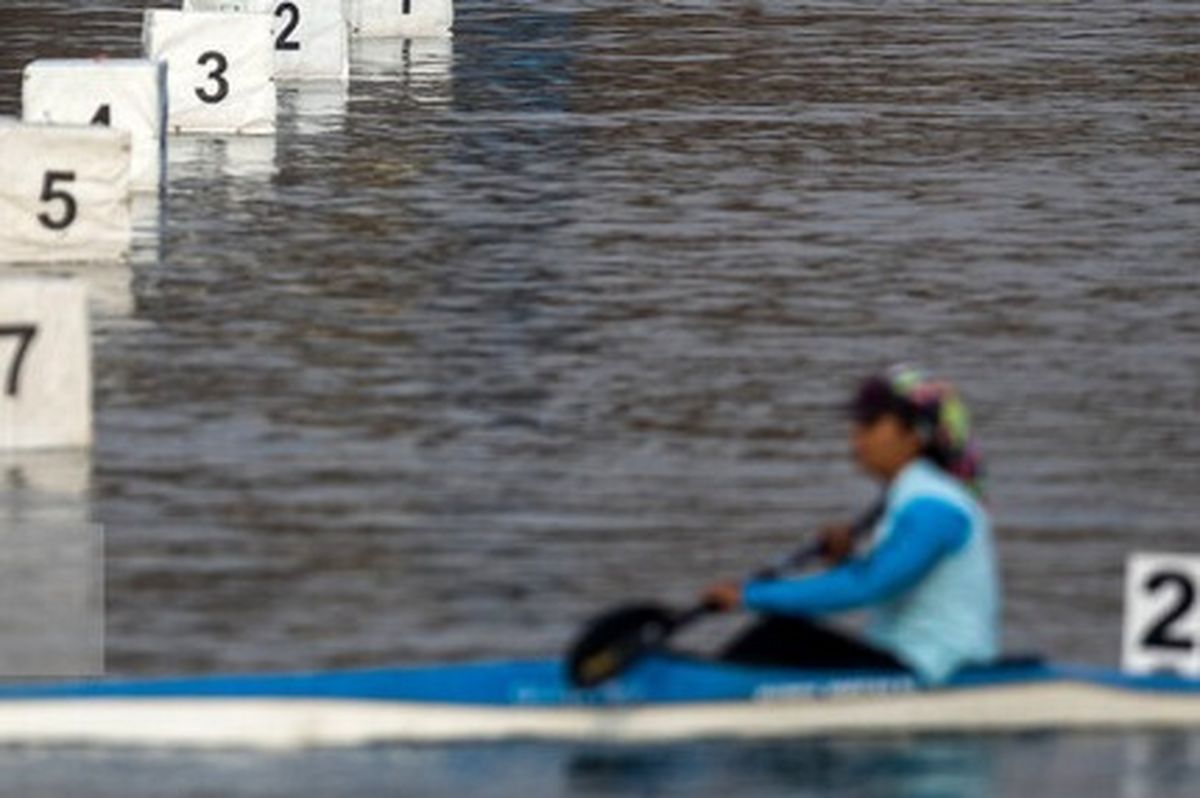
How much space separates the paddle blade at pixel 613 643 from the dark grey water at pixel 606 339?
46 centimetres

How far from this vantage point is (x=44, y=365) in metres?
19.1

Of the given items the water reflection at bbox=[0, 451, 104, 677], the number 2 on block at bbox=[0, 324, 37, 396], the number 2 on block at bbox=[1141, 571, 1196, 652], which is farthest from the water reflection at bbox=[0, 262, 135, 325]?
the number 2 on block at bbox=[1141, 571, 1196, 652]

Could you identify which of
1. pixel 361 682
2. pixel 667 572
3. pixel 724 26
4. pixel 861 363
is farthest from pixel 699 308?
pixel 724 26

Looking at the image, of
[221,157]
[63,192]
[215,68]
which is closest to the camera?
[63,192]

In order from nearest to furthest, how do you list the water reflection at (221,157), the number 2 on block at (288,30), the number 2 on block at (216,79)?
1. the water reflection at (221,157)
2. the number 2 on block at (216,79)
3. the number 2 on block at (288,30)

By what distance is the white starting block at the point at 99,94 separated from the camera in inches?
1102

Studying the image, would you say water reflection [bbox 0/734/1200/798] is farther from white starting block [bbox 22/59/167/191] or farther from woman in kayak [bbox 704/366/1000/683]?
white starting block [bbox 22/59/167/191]

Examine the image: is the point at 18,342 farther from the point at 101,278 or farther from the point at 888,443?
the point at 888,443

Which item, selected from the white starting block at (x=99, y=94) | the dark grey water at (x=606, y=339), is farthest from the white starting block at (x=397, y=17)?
the white starting block at (x=99, y=94)

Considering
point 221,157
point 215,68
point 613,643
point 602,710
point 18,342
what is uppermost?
point 613,643

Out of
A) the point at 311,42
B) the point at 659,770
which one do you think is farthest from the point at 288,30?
the point at 659,770

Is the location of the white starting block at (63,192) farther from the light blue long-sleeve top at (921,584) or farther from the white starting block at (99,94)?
the light blue long-sleeve top at (921,584)

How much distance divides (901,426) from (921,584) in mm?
501

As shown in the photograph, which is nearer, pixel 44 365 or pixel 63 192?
pixel 44 365
